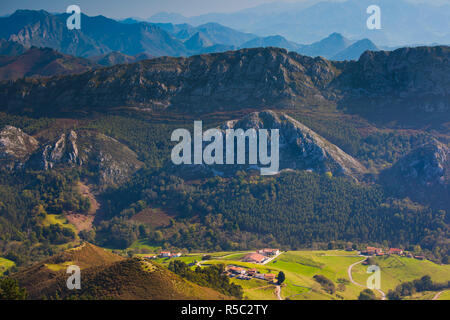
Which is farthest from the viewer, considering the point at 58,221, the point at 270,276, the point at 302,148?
Answer: the point at 302,148

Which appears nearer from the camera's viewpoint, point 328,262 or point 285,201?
point 328,262

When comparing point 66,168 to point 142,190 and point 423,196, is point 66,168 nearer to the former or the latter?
point 142,190

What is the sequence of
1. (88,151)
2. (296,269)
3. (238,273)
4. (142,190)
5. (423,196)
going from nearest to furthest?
(238,273) → (296,269) → (423,196) → (142,190) → (88,151)

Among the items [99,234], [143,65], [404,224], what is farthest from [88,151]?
[404,224]

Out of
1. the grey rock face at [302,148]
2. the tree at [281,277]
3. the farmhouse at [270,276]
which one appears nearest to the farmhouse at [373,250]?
the farmhouse at [270,276]

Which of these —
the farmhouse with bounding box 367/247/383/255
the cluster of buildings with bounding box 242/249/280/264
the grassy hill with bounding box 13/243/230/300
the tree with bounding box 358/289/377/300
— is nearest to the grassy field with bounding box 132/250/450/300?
the tree with bounding box 358/289/377/300

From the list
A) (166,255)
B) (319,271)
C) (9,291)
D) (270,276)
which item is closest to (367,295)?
(319,271)

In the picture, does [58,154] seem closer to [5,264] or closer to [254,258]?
[5,264]

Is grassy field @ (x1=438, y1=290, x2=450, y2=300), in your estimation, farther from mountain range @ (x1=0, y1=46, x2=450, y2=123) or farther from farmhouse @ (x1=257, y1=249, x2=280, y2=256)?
mountain range @ (x1=0, y1=46, x2=450, y2=123)
